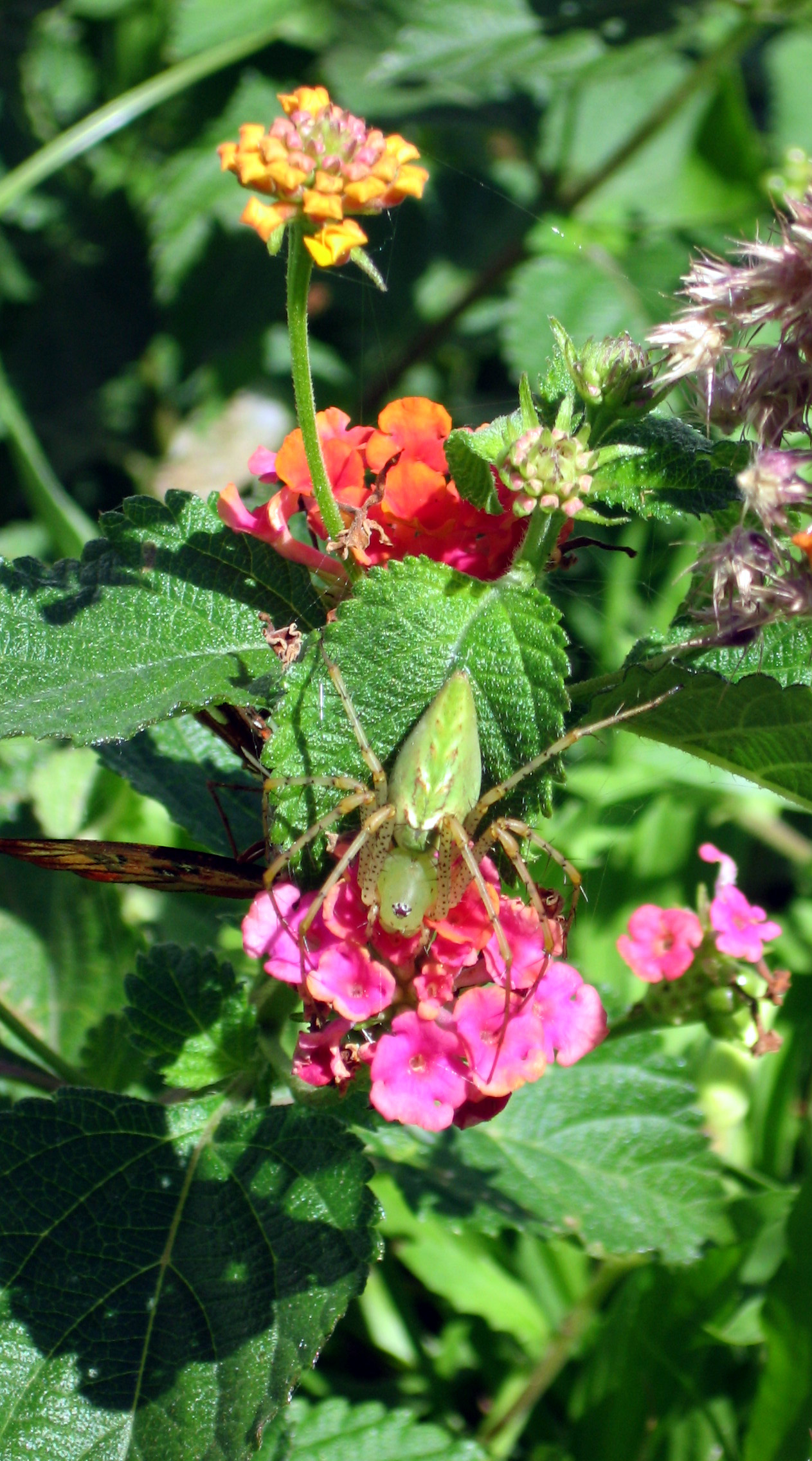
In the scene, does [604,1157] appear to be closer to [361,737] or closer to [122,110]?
[361,737]

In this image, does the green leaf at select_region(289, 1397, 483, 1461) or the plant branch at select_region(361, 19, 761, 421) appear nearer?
the green leaf at select_region(289, 1397, 483, 1461)

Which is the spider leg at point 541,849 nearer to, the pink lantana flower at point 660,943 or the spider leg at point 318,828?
the spider leg at point 318,828

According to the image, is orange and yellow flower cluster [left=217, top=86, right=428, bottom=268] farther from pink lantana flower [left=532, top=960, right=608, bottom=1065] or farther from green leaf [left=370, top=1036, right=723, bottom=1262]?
green leaf [left=370, top=1036, right=723, bottom=1262]

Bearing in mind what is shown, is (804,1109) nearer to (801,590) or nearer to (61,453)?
(801,590)

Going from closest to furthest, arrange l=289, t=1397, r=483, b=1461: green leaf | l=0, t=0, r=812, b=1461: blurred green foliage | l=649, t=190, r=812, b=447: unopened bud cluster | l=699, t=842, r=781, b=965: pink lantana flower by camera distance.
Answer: l=649, t=190, r=812, b=447: unopened bud cluster, l=699, t=842, r=781, b=965: pink lantana flower, l=289, t=1397, r=483, b=1461: green leaf, l=0, t=0, r=812, b=1461: blurred green foliage

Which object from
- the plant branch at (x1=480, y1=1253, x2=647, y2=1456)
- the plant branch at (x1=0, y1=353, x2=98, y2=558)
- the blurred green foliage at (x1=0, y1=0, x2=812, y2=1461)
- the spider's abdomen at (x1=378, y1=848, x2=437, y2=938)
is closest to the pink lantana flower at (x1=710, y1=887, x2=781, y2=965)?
the blurred green foliage at (x1=0, y1=0, x2=812, y2=1461)

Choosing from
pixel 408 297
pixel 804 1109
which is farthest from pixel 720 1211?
pixel 408 297

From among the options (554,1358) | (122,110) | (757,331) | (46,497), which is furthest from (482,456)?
(122,110)
